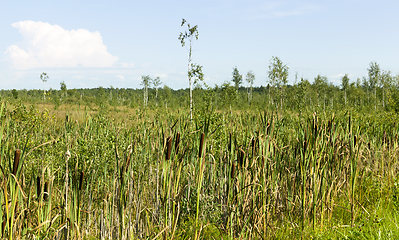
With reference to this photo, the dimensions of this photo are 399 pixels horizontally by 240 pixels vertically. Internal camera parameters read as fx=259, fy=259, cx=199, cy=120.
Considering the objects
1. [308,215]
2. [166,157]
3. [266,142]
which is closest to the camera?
[166,157]

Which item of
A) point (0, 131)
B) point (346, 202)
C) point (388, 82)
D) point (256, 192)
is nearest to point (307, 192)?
point (256, 192)

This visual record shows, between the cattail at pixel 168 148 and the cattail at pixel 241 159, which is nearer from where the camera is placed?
the cattail at pixel 168 148

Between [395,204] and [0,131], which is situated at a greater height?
[0,131]

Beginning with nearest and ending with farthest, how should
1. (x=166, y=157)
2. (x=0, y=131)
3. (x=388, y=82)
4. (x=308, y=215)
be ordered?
1. (x=0, y=131)
2. (x=166, y=157)
3. (x=308, y=215)
4. (x=388, y=82)

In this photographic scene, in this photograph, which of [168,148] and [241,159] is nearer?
[168,148]

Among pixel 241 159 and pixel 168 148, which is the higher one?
pixel 168 148

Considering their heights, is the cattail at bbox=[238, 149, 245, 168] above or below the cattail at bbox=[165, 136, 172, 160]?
below

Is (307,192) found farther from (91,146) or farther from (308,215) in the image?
(91,146)

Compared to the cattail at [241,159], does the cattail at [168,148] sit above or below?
above

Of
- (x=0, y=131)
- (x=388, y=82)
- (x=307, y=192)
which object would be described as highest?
(x=388, y=82)

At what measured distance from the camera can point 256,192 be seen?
366 centimetres

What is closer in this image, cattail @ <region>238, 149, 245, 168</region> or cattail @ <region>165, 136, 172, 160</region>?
cattail @ <region>165, 136, 172, 160</region>

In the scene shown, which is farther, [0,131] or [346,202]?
[346,202]

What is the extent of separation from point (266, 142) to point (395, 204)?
352 cm
